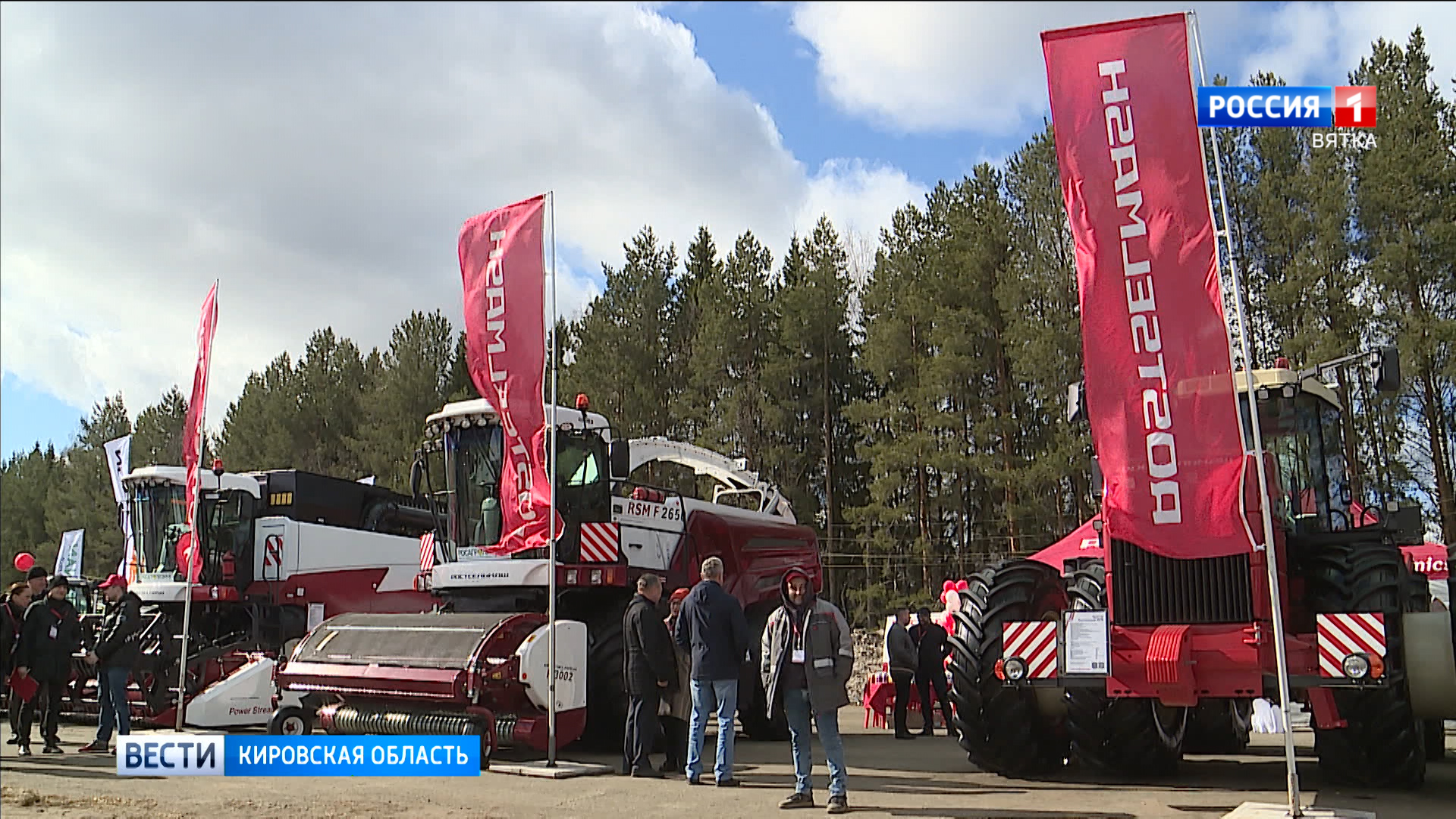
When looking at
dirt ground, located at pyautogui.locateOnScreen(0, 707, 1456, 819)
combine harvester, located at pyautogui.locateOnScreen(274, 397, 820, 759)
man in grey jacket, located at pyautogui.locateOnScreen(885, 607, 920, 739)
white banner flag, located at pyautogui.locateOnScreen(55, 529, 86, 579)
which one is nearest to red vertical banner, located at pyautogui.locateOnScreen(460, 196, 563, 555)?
combine harvester, located at pyautogui.locateOnScreen(274, 397, 820, 759)

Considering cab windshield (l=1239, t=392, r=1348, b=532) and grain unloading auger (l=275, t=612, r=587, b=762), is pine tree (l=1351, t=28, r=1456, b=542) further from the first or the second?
grain unloading auger (l=275, t=612, r=587, b=762)

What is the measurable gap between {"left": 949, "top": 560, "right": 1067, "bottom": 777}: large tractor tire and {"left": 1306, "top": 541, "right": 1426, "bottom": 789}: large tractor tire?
1946 mm

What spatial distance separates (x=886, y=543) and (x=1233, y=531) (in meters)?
22.2

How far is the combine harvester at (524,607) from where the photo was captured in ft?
34.4

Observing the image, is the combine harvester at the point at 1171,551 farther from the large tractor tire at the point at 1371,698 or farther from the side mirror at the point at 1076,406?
the side mirror at the point at 1076,406

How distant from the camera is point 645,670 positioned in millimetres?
9852

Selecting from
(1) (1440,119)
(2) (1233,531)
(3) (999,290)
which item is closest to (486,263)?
(2) (1233,531)

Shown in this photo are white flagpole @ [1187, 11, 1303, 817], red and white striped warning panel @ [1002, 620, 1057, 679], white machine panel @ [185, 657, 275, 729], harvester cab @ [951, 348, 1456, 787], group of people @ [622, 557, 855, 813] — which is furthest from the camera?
white machine panel @ [185, 657, 275, 729]

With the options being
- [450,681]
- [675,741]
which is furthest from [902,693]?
[450,681]

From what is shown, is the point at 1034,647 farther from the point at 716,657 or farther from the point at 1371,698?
the point at 716,657

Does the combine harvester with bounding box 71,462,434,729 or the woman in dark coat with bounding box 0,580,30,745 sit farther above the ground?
the combine harvester with bounding box 71,462,434,729

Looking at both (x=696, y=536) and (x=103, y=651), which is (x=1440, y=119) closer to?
(x=696, y=536)

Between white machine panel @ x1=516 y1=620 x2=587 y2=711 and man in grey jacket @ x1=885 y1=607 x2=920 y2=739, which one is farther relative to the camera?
man in grey jacket @ x1=885 y1=607 x2=920 y2=739

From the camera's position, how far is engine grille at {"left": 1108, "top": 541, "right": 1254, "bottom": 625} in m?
8.41
